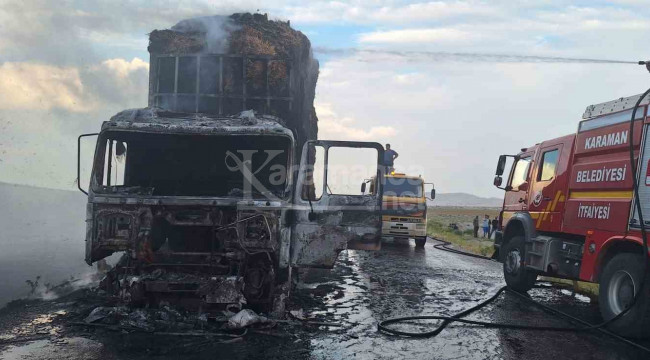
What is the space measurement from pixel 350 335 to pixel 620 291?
3840 mm

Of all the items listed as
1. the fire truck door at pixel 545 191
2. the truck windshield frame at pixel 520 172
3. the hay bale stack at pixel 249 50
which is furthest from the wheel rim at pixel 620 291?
the hay bale stack at pixel 249 50

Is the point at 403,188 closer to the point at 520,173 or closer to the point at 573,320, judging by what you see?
the point at 520,173

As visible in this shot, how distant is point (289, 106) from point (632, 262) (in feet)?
18.3

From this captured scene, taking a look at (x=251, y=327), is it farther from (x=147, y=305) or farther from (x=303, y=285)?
(x=303, y=285)

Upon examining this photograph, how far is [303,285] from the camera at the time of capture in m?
9.31

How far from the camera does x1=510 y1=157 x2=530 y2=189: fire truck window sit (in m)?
9.99

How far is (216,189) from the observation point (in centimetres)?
775

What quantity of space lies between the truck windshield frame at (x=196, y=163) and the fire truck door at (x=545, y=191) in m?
4.85

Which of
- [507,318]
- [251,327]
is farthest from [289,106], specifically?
[507,318]

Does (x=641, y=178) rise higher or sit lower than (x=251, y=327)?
higher

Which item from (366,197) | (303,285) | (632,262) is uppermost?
(366,197)

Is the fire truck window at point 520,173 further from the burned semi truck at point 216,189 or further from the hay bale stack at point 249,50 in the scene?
the hay bale stack at point 249,50

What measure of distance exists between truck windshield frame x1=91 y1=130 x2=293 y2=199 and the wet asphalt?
77.6 inches

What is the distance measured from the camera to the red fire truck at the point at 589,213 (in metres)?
6.39
